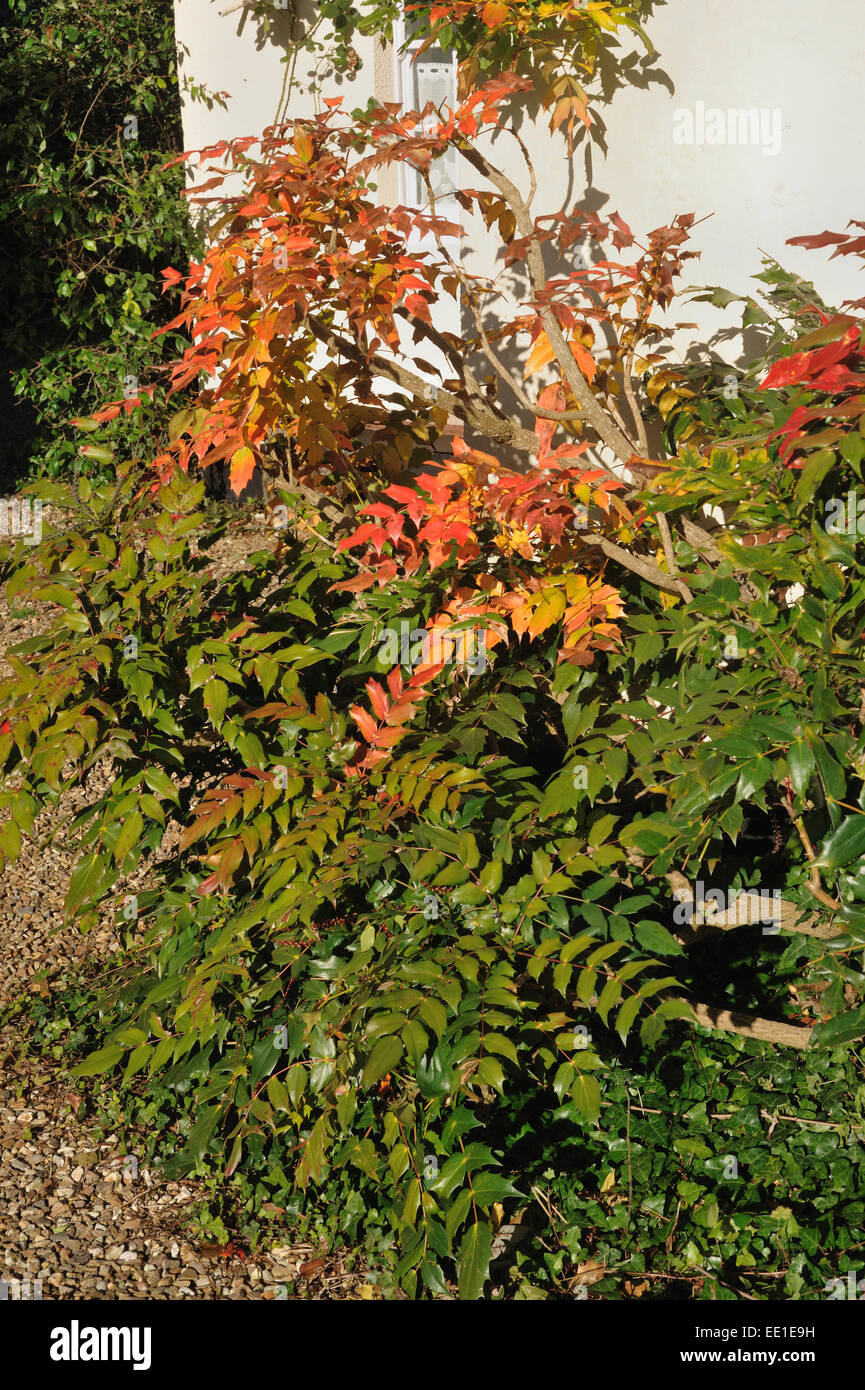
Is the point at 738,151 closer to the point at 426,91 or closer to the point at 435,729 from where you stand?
the point at 435,729

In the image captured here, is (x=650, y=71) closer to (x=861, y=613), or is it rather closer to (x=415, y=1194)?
(x=861, y=613)

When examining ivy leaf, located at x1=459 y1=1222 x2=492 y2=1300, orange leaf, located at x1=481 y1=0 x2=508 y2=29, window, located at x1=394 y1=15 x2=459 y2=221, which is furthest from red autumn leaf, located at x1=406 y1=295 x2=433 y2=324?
window, located at x1=394 y1=15 x2=459 y2=221

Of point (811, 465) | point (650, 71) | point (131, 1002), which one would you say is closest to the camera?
point (811, 465)

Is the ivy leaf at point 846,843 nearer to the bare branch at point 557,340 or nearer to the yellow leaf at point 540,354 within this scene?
the bare branch at point 557,340

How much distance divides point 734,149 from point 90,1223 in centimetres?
385

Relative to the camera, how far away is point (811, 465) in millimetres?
2330

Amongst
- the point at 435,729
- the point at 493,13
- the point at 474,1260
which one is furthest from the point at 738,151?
the point at 474,1260

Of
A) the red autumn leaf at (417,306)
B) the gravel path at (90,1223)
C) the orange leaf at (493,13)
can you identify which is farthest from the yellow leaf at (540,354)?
the gravel path at (90,1223)

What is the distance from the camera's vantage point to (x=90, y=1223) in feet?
10.4

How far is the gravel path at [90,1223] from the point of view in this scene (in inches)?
116

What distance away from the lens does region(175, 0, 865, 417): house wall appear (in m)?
3.74
